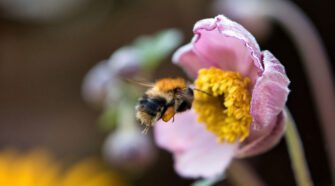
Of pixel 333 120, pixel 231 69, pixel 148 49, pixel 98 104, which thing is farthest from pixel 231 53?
pixel 333 120

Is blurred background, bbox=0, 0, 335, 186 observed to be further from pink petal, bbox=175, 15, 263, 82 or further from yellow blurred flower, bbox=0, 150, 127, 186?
pink petal, bbox=175, 15, 263, 82

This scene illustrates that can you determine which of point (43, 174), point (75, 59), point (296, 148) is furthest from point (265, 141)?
point (75, 59)

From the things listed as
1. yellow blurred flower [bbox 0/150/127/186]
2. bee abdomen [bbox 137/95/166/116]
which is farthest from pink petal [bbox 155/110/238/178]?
yellow blurred flower [bbox 0/150/127/186]

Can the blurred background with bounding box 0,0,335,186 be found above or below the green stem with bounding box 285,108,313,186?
below

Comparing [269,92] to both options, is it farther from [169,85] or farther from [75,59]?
[75,59]

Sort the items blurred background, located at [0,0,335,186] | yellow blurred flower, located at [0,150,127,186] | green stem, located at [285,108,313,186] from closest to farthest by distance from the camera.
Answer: green stem, located at [285,108,313,186] → yellow blurred flower, located at [0,150,127,186] → blurred background, located at [0,0,335,186]

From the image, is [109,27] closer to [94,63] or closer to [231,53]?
[94,63]

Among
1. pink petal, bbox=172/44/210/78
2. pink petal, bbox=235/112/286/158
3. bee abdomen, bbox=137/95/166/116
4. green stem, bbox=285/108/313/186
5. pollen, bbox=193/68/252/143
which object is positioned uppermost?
A: pink petal, bbox=172/44/210/78

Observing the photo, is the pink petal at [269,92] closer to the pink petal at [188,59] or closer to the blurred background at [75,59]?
the pink petal at [188,59]

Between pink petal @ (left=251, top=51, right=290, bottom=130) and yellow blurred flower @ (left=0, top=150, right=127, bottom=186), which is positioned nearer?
pink petal @ (left=251, top=51, right=290, bottom=130)
